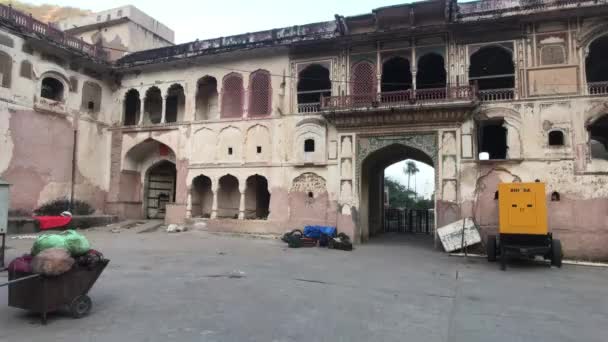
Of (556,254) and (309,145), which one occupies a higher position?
(309,145)

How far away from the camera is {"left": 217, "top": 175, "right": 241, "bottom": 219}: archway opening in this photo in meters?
19.7

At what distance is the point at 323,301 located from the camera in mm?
6512

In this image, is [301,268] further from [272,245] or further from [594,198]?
[594,198]

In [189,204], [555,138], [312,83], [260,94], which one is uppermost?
[312,83]

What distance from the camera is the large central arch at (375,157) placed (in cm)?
1530

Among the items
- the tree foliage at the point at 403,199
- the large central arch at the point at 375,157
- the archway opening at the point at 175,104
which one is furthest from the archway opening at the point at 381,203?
the tree foliage at the point at 403,199

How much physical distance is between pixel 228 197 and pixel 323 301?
1397 cm

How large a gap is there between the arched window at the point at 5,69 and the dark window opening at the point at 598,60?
21.5 m

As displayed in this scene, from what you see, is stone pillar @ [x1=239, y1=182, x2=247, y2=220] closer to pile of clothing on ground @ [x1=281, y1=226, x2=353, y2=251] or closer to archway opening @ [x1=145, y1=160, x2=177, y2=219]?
pile of clothing on ground @ [x1=281, y1=226, x2=353, y2=251]

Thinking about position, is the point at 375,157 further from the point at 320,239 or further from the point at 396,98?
the point at 320,239

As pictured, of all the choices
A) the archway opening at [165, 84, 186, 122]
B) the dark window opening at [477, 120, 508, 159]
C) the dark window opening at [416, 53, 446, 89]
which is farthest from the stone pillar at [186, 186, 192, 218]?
the dark window opening at [477, 120, 508, 159]

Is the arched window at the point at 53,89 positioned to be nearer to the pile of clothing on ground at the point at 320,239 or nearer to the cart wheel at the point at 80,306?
the pile of clothing on ground at the point at 320,239

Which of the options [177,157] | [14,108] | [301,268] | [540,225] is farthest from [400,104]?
[14,108]

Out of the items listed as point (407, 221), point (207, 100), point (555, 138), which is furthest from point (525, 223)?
point (207, 100)
